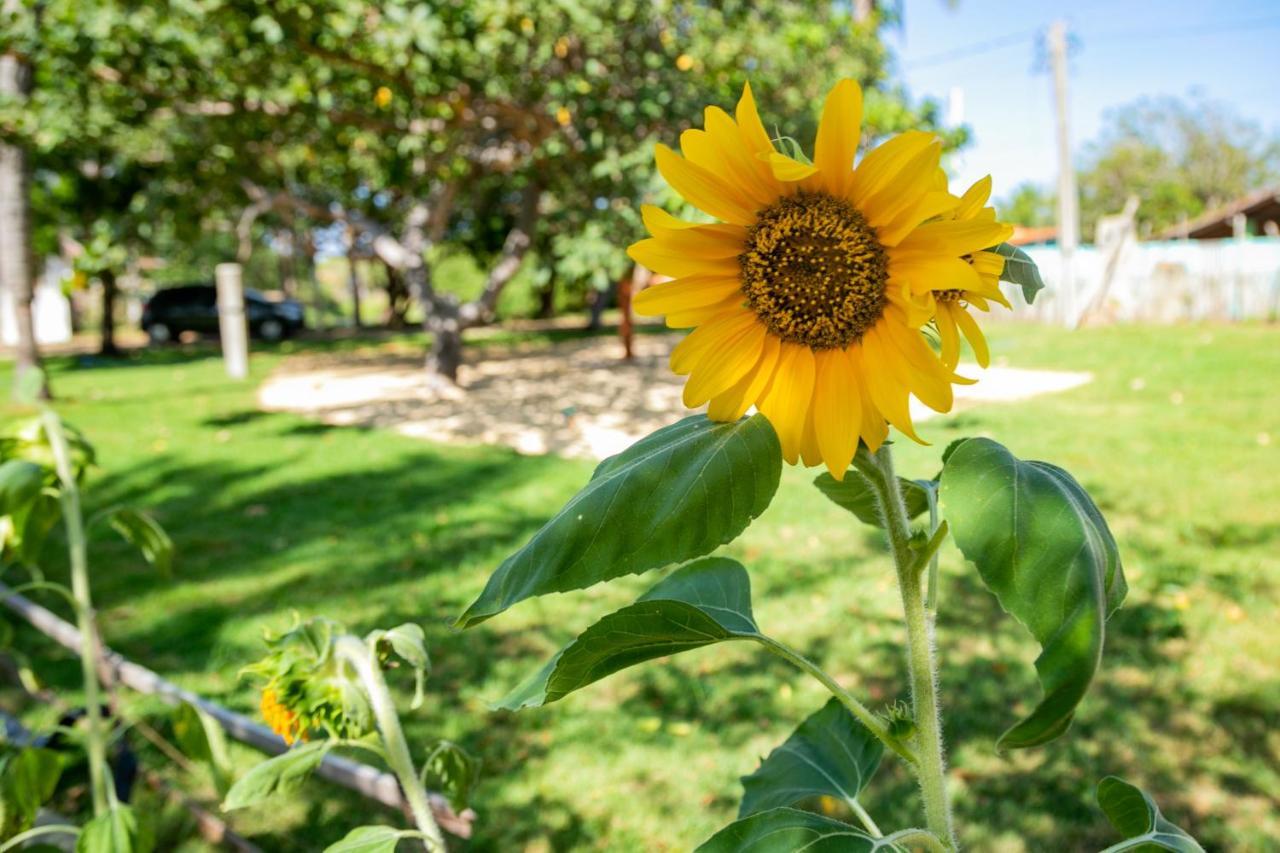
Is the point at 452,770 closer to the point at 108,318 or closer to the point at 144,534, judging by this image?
the point at 144,534

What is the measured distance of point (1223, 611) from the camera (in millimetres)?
4008

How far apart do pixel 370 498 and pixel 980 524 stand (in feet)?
21.3

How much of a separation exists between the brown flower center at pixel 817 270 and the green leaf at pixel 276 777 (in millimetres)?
822

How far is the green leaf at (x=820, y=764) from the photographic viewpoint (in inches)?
47.5

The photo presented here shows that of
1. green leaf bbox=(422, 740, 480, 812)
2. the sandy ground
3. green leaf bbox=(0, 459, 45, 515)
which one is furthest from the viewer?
the sandy ground

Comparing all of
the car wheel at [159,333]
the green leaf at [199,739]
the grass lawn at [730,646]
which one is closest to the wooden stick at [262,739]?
the green leaf at [199,739]

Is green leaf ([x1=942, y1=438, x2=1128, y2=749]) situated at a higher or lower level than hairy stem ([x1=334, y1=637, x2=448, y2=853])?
higher

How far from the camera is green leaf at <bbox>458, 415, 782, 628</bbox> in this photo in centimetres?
75

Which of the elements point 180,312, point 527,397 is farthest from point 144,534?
point 180,312

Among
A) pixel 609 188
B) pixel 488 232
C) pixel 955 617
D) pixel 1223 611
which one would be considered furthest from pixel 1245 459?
pixel 488 232

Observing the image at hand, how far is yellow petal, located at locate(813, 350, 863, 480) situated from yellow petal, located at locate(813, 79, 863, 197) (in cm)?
15

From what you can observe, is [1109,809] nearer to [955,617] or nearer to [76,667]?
[955,617]

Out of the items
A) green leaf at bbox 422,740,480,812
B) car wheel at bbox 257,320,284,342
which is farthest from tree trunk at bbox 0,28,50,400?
car wheel at bbox 257,320,284,342

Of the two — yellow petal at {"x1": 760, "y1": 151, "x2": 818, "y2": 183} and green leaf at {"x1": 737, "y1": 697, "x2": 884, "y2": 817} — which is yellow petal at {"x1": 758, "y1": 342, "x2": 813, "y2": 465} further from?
green leaf at {"x1": 737, "y1": 697, "x2": 884, "y2": 817}
